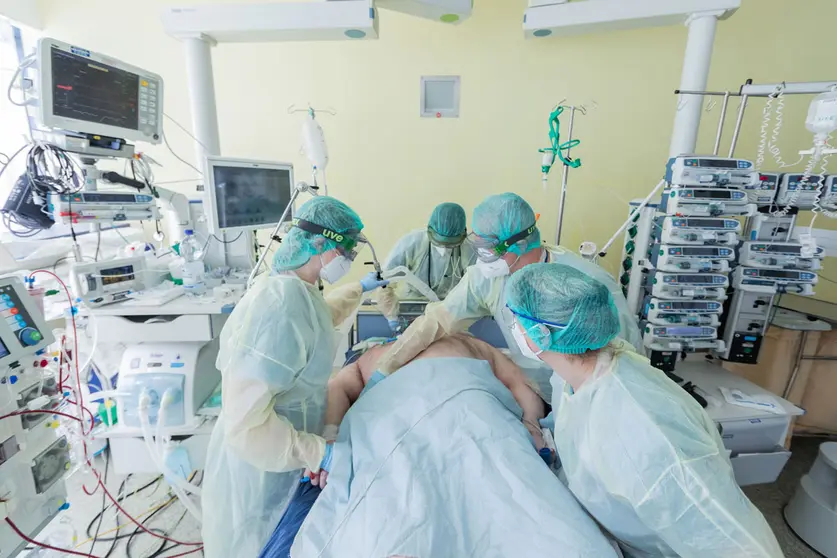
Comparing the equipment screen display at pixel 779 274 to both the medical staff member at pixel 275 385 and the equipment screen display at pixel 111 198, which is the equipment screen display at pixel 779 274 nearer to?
the medical staff member at pixel 275 385

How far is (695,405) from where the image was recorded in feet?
3.04

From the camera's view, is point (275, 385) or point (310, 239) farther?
point (310, 239)

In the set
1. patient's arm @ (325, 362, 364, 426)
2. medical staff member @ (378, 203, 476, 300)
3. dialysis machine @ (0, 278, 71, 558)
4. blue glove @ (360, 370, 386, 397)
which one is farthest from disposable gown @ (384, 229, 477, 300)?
dialysis machine @ (0, 278, 71, 558)

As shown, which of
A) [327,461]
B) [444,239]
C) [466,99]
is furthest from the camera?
[466,99]

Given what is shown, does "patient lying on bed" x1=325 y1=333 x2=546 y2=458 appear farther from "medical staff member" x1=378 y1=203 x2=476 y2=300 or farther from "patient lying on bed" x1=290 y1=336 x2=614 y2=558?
"medical staff member" x1=378 y1=203 x2=476 y2=300

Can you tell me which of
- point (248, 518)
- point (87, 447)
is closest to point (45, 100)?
point (87, 447)

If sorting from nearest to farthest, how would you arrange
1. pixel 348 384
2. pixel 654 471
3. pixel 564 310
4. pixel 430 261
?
pixel 654 471
pixel 564 310
pixel 348 384
pixel 430 261

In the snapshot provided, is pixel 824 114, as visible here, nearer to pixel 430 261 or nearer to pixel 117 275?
pixel 430 261

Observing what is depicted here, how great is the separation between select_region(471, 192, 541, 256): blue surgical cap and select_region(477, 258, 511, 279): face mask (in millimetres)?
66

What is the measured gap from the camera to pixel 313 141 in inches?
99.7

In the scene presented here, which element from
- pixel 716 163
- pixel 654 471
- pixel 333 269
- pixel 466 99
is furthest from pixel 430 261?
pixel 654 471

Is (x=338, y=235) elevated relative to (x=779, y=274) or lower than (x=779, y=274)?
elevated

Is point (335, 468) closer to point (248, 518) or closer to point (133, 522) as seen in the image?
point (248, 518)

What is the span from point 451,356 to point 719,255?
5.00 ft
